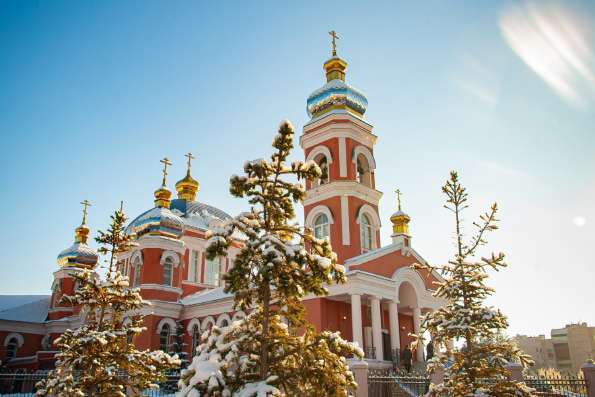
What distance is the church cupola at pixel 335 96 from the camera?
22.0 metres

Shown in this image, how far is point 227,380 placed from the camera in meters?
5.88

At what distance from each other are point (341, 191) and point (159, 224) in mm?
10727

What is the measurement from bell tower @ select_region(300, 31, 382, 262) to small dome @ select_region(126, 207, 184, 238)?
28.0 ft

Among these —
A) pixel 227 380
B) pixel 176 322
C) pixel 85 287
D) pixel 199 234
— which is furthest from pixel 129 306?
pixel 199 234

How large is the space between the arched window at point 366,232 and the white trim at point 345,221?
3.67 ft

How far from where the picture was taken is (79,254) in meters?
32.7

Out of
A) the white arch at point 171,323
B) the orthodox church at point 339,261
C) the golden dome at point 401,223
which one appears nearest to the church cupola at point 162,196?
the orthodox church at point 339,261

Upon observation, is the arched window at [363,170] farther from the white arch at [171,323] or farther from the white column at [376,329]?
the white arch at [171,323]

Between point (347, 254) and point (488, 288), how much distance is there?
10540mm

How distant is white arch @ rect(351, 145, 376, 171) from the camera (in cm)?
2124

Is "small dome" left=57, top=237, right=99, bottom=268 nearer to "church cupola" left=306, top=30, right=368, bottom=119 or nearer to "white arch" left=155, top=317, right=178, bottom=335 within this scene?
"white arch" left=155, top=317, right=178, bottom=335

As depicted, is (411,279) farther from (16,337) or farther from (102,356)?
(16,337)

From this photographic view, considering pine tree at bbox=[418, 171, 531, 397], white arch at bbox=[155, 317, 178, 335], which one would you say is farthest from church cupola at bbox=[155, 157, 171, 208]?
pine tree at bbox=[418, 171, 531, 397]

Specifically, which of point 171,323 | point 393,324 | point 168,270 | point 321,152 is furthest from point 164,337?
point 321,152
